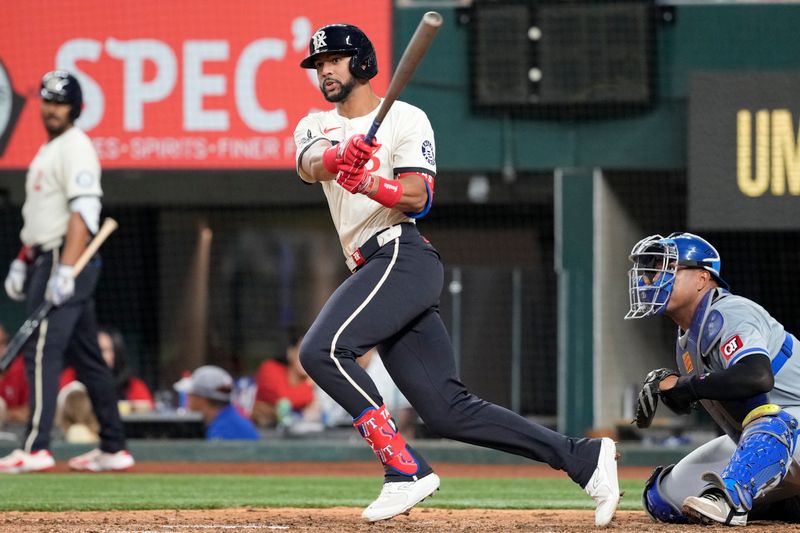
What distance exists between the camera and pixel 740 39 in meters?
12.0

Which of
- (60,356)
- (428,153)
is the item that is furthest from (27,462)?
(428,153)

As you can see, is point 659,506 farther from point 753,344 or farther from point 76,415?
point 76,415

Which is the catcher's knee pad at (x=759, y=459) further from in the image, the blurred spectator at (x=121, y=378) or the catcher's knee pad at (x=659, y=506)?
the blurred spectator at (x=121, y=378)

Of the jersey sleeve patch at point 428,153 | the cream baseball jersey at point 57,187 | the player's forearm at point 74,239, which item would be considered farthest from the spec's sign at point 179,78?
the jersey sleeve patch at point 428,153

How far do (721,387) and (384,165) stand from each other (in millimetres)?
1460

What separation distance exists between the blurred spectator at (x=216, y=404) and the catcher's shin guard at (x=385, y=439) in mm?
5011

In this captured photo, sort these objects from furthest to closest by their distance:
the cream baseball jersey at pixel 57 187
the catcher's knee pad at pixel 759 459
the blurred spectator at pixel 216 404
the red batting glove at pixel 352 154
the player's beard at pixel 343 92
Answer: the blurred spectator at pixel 216 404
the cream baseball jersey at pixel 57 187
the player's beard at pixel 343 92
the catcher's knee pad at pixel 759 459
the red batting glove at pixel 352 154

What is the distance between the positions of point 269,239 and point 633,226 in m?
4.23

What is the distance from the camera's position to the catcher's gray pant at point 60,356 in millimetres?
7840

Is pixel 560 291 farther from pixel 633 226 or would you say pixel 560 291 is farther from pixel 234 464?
pixel 234 464

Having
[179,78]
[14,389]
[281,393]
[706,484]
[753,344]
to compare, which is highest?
[179,78]

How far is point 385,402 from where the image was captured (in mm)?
11578

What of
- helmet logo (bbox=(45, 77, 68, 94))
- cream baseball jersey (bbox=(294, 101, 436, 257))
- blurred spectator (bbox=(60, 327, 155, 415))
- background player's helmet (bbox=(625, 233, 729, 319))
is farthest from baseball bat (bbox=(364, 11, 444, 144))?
blurred spectator (bbox=(60, 327, 155, 415))

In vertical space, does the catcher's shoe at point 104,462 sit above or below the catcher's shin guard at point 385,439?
below
